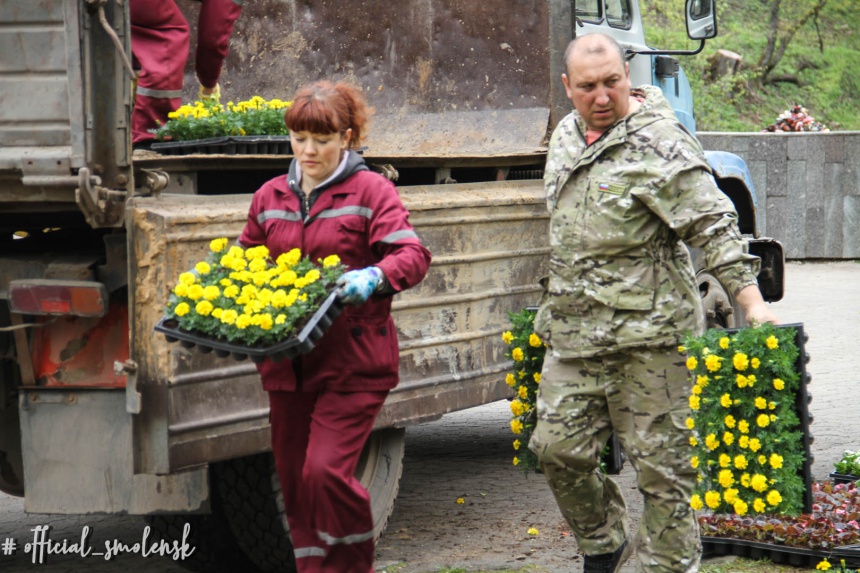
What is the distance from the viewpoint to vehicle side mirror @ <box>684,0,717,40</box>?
22.8 ft

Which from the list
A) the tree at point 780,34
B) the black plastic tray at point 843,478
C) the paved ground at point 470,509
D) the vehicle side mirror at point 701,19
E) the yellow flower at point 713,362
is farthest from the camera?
the tree at point 780,34

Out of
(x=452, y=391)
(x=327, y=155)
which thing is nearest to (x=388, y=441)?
(x=452, y=391)

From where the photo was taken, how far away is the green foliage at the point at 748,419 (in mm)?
3881

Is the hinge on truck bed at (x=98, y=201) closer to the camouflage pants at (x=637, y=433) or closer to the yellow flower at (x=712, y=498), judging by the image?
the camouflage pants at (x=637, y=433)

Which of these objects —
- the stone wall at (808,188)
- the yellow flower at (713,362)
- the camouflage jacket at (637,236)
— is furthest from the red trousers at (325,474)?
the stone wall at (808,188)

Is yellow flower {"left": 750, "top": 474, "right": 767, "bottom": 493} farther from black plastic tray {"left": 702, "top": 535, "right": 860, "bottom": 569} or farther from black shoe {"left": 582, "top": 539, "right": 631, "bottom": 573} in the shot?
black plastic tray {"left": 702, "top": 535, "right": 860, "bottom": 569}

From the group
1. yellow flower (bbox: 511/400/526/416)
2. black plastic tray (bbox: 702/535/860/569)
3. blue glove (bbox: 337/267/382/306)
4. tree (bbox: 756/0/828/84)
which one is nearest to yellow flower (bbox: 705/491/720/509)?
yellow flower (bbox: 511/400/526/416)

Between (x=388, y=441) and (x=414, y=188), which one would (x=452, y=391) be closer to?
(x=388, y=441)

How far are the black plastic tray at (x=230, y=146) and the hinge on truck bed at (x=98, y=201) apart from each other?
24.7 inches

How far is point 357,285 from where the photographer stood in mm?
3627

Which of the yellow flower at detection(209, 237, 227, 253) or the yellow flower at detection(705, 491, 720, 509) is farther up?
the yellow flower at detection(209, 237, 227, 253)

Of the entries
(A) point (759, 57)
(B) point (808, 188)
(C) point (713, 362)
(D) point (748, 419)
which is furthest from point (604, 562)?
(A) point (759, 57)

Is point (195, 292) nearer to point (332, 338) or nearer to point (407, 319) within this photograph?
point (332, 338)

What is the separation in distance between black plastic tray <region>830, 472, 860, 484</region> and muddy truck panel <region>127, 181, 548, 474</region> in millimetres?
1571
